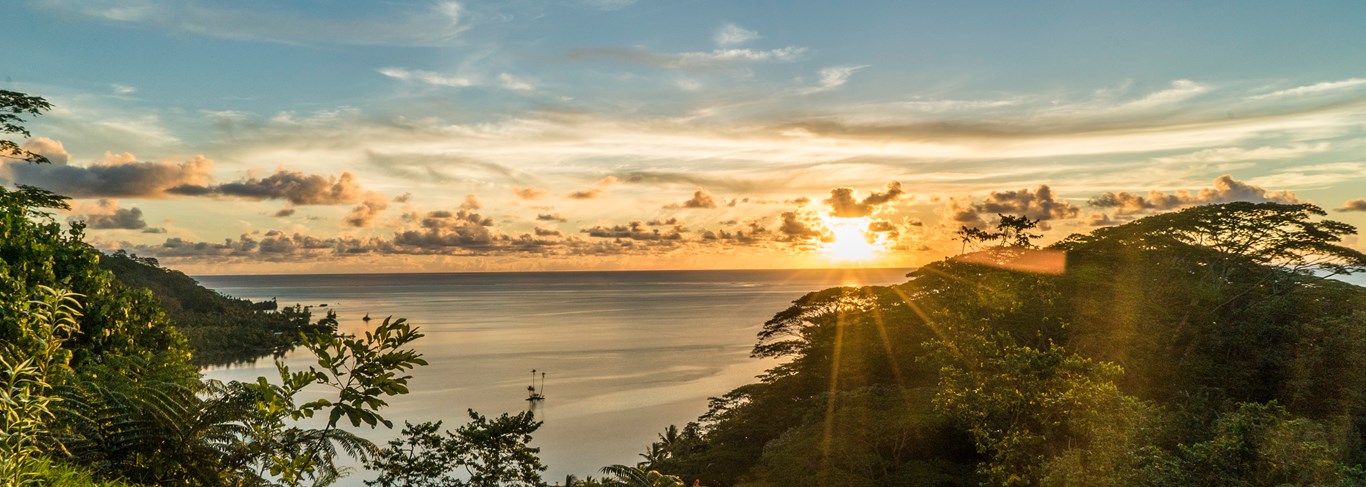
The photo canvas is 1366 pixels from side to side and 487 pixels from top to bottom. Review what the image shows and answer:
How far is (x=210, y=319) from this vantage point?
3455 inches

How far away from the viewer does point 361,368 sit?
5281 mm

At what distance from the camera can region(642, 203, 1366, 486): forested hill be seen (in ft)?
49.1

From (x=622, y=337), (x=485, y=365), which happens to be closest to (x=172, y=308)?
(x=485, y=365)

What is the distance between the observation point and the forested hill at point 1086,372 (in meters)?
15.0

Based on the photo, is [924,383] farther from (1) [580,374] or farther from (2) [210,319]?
(2) [210,319]

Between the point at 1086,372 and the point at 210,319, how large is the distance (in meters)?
93.7

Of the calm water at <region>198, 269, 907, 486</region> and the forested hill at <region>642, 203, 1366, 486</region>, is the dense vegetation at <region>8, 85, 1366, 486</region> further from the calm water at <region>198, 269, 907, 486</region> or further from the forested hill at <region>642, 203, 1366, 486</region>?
the calm water at <region>198, 269, 907, 486</region>

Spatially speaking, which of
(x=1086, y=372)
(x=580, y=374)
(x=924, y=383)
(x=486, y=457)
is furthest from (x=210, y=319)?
(x=1086, y=372)

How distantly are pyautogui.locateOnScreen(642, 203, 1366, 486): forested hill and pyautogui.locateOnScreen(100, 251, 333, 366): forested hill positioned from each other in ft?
179

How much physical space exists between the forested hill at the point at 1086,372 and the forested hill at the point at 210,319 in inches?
2144

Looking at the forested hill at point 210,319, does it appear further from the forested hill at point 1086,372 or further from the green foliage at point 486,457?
the green foliage at point 486,457

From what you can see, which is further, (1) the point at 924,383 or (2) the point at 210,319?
(2) the point at 210,319

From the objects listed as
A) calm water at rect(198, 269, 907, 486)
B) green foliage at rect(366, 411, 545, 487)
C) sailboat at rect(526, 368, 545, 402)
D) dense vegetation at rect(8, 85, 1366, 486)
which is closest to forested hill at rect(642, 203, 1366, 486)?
dense vegetation at rect(8, 85, 1366, 486)

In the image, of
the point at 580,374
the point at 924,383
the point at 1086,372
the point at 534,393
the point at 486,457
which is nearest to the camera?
the point at 1086,372
